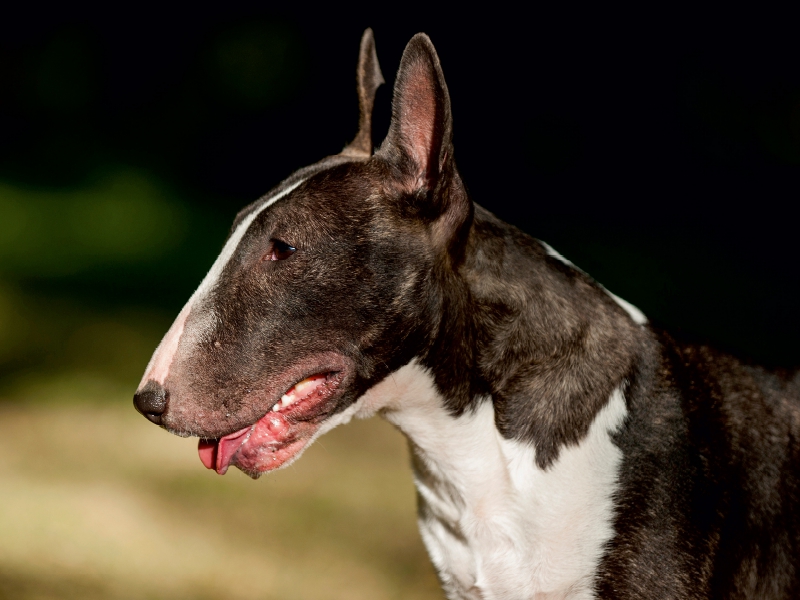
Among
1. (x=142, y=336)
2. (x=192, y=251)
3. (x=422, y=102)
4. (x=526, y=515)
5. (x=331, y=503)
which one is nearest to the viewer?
(x=422, y=102)

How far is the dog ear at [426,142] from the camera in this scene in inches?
81.0

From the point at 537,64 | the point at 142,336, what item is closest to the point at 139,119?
the point at 537,64

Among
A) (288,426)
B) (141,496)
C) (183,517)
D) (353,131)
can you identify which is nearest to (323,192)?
(288,426)

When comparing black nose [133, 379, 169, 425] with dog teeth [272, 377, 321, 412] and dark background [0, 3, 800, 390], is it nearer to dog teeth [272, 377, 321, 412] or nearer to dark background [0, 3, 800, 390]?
dog teeth [272, 377, 321, 412]

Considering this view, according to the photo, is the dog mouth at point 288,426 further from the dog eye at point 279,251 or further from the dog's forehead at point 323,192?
the dog's forehead at point 323,192

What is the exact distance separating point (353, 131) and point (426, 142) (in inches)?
244

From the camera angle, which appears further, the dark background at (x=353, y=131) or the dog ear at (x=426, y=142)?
the dark background at (x=353, y=131)

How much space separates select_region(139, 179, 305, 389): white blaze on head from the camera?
208 centimetres

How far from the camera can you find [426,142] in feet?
7.00

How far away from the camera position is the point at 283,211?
2164mm

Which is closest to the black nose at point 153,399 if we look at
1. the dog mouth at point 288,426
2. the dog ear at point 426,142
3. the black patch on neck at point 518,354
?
the dog mouth at point 288,426

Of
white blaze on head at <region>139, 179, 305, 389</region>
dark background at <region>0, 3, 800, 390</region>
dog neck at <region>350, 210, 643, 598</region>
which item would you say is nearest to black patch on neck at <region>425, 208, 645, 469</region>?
dog neck at <region>350, 210, 643, 598</region>

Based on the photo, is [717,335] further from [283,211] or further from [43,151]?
[43,151]

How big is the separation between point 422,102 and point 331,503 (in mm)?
2436
